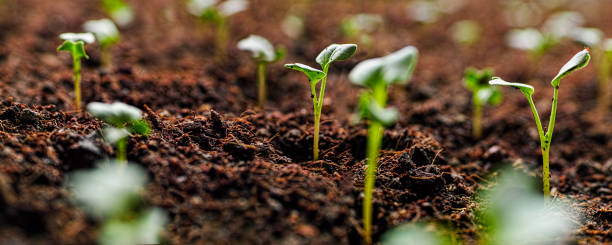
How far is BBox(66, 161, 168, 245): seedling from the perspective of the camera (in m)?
1.21

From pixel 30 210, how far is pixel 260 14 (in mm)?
3003

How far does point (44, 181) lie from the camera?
1357 millimetres

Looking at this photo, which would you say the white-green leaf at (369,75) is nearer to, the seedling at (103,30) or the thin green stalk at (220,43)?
the seedling at (103,30)

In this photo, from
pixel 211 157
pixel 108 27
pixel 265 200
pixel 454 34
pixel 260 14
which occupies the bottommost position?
pixel 265 200

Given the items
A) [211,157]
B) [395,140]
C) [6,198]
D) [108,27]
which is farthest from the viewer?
[108,27]

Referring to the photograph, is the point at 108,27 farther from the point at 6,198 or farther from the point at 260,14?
the point at 260,14

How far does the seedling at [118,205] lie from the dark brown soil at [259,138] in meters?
0.04

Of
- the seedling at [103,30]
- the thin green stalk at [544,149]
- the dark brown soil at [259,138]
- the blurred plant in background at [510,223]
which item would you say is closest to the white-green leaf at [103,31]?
the seedling at [103,30]

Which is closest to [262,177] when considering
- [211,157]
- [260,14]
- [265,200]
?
[265,200]

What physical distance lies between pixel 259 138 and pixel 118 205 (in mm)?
759

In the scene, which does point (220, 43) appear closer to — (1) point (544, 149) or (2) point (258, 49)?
(2) point (258, 49)

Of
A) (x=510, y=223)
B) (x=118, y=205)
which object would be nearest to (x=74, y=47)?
(x=118, y=205)

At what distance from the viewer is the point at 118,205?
1226mm

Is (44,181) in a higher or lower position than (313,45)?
lower
